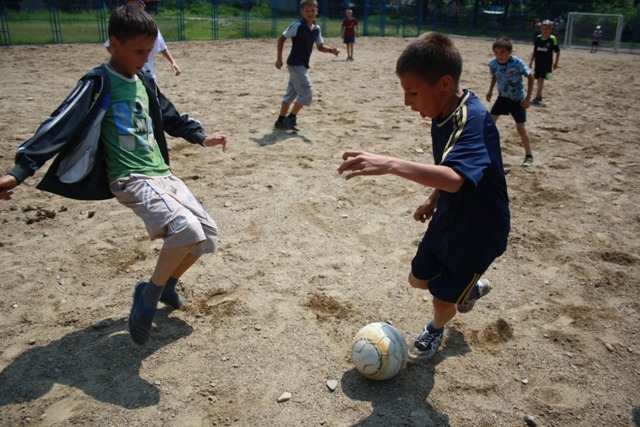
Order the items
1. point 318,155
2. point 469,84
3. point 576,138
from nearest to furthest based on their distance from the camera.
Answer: point 318,155 → point 576,138 → point 469,84

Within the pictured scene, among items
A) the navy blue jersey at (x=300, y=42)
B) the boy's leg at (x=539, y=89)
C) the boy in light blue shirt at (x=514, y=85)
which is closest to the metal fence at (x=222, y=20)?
the navy blue jersey at (x=300, y=42)

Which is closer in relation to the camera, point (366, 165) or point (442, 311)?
point (366, 165)

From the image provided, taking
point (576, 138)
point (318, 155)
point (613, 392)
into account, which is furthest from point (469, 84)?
point (613, 392)

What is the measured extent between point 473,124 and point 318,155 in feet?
13.5

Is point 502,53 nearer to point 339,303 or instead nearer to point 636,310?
point 636,310

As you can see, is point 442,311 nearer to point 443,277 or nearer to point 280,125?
point 443,277

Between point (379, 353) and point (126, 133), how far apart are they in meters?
1.86

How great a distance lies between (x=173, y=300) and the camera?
10.8ft

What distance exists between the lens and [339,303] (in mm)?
3447

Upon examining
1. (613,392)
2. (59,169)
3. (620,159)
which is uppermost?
(59,169)

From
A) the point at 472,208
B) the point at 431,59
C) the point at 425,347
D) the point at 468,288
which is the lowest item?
the point at 425,347

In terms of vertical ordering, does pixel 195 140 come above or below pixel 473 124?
below

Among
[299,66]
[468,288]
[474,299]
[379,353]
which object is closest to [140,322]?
[379,353]

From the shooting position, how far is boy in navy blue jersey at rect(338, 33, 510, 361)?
6.82 feet
